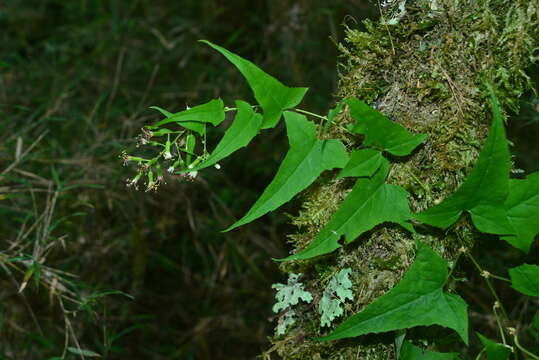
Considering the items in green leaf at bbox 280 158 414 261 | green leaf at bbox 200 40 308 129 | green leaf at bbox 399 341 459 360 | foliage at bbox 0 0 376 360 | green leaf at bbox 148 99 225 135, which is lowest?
foliage at bbox 0 0 376 360

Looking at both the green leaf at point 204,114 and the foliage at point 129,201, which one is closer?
the green leaf at point 204,114

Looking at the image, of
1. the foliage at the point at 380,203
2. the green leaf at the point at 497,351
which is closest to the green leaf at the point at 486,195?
the foliage at the point at 380,203

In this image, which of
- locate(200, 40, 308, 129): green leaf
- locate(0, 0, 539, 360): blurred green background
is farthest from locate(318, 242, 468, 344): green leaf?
locate(0, 0, 539, 360): blurred green background

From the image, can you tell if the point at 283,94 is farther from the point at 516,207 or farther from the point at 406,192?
the point at 516,207

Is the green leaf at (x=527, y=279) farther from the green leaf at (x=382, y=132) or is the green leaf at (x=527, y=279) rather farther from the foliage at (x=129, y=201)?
the foliage at (x=129, y=201)

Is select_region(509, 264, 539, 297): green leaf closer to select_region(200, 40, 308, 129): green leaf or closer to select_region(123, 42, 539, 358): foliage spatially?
select_region(123, 42, 539, 358): foliage

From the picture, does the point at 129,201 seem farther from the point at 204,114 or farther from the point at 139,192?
the point at 204,114
